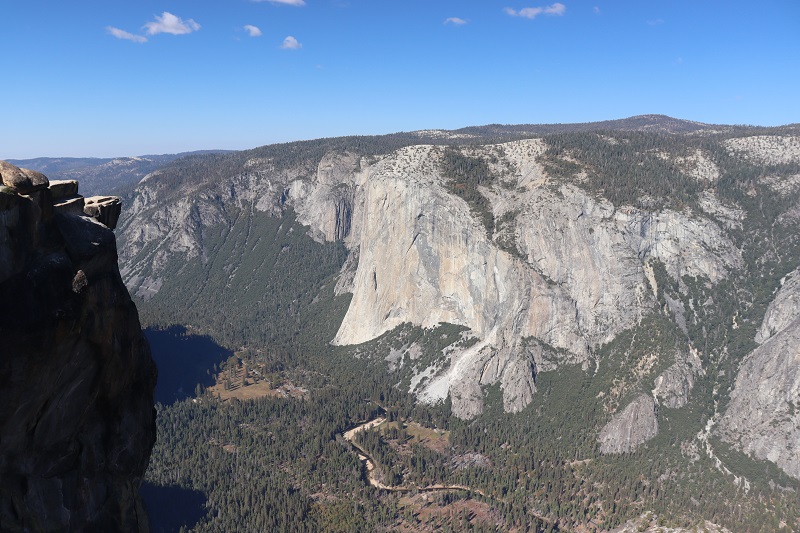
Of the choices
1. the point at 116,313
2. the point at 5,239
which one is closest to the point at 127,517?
the point at 116,313

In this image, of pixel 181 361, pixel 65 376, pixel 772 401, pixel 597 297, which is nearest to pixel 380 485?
pixel 597 297

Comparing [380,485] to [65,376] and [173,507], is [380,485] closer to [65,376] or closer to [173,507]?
[173,507]

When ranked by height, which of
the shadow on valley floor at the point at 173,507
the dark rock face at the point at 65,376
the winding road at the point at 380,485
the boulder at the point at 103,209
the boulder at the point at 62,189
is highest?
the boulder at the point at 62,189

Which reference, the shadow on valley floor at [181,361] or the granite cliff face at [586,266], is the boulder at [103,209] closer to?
the granite cliff face at [586,266]

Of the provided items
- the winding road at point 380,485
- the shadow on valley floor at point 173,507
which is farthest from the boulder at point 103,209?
the winding road at point 380,485

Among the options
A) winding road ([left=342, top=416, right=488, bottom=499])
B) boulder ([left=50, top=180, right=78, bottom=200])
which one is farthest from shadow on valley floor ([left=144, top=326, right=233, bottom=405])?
boulder ([left=50, top=180, right=78, bottom=200])

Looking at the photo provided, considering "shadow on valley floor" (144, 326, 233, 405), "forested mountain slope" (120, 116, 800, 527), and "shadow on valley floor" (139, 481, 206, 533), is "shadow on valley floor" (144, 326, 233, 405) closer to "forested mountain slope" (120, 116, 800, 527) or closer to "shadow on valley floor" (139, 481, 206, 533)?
"forested mountain slope" (120, 116, 800, 527)

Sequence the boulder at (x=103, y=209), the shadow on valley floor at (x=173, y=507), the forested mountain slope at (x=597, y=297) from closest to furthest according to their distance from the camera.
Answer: the boulder at (x=103, y=209), the shadow on valley floor at (x=173, y=507), the forested mountain slope at (x=597, y=297)

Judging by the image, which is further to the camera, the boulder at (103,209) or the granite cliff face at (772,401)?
the granite cliff face at (772,401)

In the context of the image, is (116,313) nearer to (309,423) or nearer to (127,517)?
(127,517)
